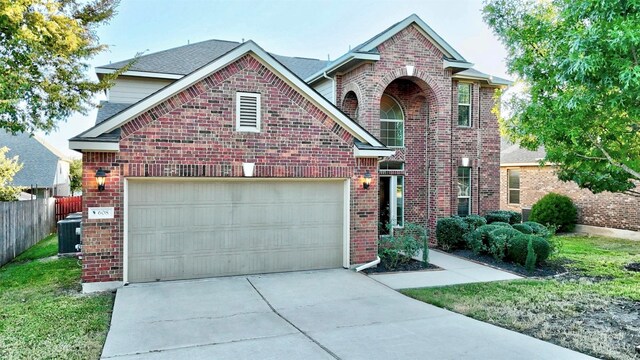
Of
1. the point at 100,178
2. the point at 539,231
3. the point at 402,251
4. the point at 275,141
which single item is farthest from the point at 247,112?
the point at 539,231

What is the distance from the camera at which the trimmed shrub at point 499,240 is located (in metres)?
11.7

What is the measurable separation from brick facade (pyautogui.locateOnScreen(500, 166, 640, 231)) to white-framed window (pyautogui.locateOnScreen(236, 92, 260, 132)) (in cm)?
1243

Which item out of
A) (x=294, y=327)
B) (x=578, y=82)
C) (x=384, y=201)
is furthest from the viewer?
(x=384, y=201)

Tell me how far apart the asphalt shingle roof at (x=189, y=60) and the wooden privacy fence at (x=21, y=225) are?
16.9 ft

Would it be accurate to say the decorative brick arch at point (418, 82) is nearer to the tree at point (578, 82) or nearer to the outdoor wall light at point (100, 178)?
the tree at point (578, 82)

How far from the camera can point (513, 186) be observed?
23125 millimetres

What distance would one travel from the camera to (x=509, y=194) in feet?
76.5

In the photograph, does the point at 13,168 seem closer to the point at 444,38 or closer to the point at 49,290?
the point at 49,290

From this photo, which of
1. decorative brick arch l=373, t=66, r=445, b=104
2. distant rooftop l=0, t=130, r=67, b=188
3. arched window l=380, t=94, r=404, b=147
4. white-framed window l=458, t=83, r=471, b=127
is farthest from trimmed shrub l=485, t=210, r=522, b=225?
distant rooftop l=0, t=130, r=67, b=188

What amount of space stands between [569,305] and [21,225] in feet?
49.8

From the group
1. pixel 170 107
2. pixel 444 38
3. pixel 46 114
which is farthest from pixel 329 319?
pixel 444 38

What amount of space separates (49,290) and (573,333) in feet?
31.2

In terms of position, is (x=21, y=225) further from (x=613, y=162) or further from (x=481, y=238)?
(x=613, y=162)

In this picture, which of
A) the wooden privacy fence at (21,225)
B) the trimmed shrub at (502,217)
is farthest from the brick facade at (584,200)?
the wooden privacy fence at (21,225)
